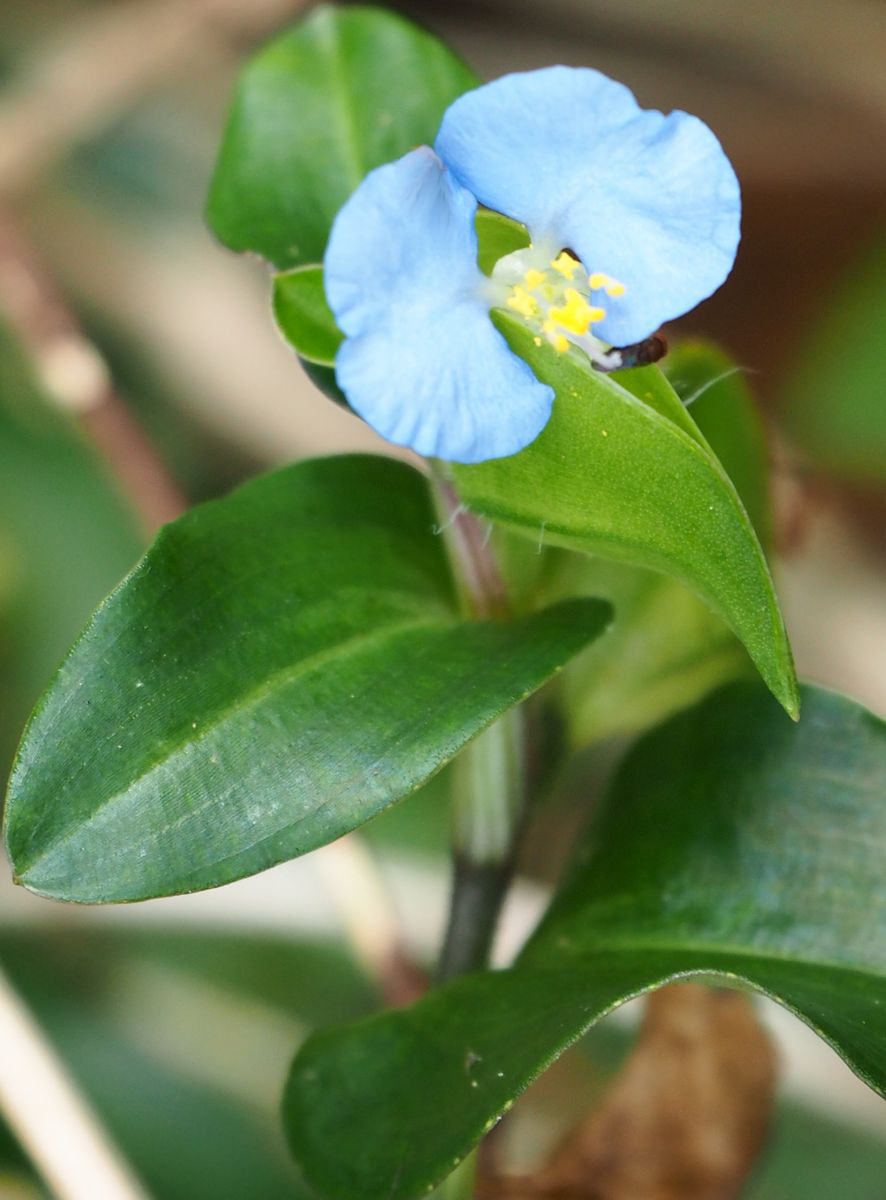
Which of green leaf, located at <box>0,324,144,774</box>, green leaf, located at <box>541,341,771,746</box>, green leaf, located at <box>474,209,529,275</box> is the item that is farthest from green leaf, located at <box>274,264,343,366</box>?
green leaf, located at <box>0,324,144,774</box>

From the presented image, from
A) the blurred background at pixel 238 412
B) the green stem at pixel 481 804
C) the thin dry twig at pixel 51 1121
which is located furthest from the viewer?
the blurred background at pixel 238 412

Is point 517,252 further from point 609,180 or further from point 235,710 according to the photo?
point 235,710

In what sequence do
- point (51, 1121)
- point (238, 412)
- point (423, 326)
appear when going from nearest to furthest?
point (423, 326) → point (51, 1121) → point (238, 412)

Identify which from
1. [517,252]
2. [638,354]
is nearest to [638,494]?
[638,354]

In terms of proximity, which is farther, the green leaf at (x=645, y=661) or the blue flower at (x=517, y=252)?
the green leaf at (x=645, y=661)

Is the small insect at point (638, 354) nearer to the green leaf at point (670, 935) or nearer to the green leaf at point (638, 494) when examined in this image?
the green leaf at point (638, 494)

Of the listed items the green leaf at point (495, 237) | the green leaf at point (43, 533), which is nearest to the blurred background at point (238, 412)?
the green leaf at point (43, 533)

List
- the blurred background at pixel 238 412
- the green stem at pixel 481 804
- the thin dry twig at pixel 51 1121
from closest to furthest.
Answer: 1. the green stem at pixel 481 804
2. the thin dry twig at pixel 51 1121
3. the blurred background at pixel 238 412
